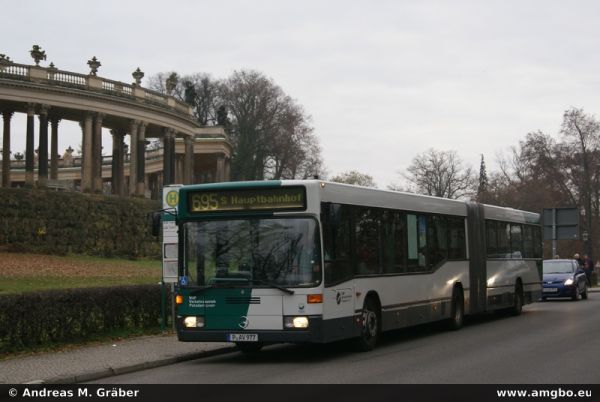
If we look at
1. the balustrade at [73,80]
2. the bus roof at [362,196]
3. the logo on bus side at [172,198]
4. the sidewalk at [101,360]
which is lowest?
the sidewalk at [101,360]

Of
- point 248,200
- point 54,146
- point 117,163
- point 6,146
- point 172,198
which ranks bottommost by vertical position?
point 248,200

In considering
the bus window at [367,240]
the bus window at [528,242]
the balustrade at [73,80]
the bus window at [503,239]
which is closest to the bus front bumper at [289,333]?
the bus window at [367,240]

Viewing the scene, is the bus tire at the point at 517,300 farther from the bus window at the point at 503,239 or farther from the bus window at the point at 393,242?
the bus window at the point at 393,242

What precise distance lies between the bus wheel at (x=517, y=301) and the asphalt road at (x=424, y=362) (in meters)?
5.53

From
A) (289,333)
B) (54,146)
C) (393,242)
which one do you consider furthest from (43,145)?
(289,333)

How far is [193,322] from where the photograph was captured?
14711mm

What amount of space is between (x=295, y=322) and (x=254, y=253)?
1.30 metres

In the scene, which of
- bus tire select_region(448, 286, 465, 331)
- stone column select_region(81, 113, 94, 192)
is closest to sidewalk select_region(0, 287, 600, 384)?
bus tire select_region(448, 286, 465, 331)

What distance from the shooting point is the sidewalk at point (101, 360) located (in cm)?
1294

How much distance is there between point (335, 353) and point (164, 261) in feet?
15.5

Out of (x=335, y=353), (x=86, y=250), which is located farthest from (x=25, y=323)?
(x=86, y=250)

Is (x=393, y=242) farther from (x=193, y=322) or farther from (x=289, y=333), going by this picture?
(x=193, y=322)

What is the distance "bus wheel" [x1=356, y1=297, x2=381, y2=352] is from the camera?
618 inches
